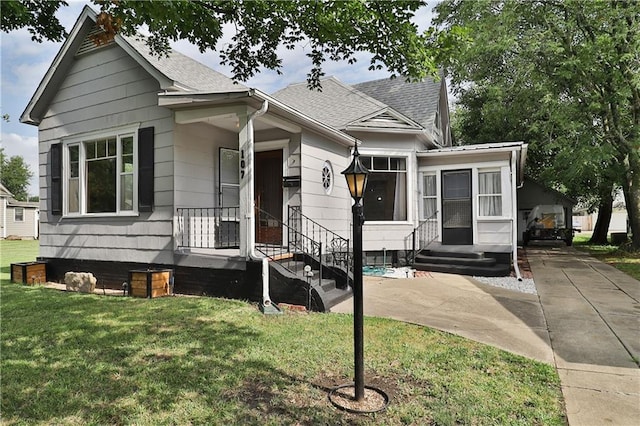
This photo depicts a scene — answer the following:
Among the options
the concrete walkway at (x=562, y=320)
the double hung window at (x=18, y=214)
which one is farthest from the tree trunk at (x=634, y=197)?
the double hung window at (x=18, y=214)

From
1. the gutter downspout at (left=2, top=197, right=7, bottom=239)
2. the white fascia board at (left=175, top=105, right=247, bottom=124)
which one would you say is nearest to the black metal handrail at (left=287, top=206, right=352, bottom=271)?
the white fascia board at (left=175, top=105, right=247, bottom=124)

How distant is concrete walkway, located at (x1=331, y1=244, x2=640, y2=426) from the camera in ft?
10.3

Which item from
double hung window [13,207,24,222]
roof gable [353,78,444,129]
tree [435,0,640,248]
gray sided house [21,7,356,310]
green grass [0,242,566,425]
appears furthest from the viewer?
double hung window [13,207,24,222]

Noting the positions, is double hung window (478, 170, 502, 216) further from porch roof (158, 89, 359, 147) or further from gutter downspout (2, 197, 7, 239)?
gutter downspout (2, 197, 7, 239)

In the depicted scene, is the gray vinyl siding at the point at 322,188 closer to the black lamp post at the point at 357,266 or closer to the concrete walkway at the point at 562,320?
the concrete walkway at the point at 562,320

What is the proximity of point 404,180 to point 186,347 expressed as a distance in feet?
25.2

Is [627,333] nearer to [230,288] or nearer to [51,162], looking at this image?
[230,288]

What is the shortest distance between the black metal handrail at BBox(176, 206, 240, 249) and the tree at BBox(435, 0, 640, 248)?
836 centimetres

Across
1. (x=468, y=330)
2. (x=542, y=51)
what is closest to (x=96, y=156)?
(x=468, y=330)

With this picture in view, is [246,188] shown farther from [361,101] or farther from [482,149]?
[361,101]

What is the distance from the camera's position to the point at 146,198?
6.96m

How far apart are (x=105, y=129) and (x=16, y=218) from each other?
27.6 m

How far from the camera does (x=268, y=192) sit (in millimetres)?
8445

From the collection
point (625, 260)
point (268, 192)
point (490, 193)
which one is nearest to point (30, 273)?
point (268, 192)
